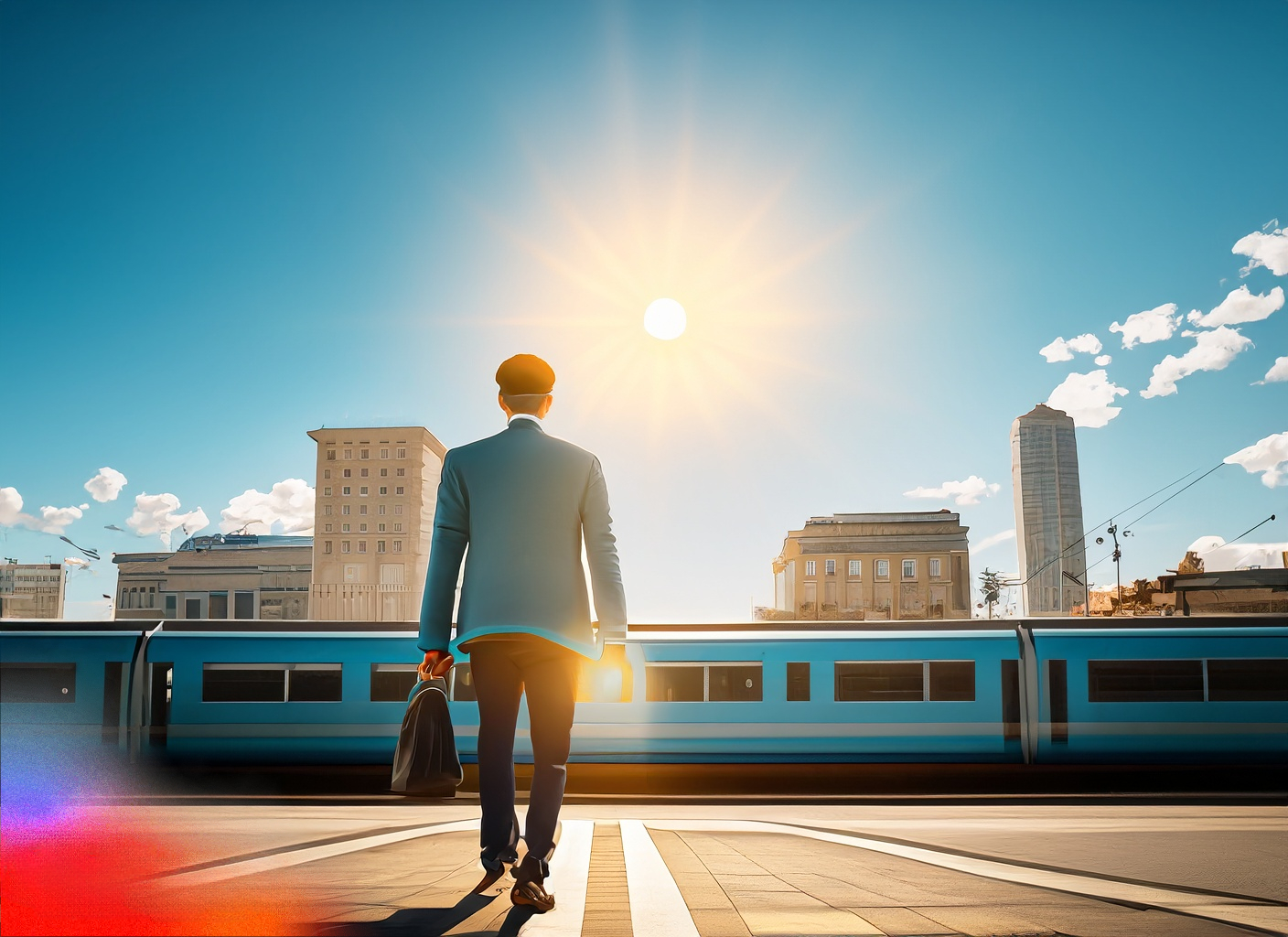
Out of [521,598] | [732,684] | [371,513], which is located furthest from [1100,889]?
[371,513]

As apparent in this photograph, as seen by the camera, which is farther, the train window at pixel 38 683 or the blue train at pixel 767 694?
the train window at pixel 38 683

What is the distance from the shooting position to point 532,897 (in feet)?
10.2

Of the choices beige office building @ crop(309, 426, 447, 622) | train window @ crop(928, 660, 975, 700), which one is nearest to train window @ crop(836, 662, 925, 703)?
train window @ crop(928, 660, 975, 700)

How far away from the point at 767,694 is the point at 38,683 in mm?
11290

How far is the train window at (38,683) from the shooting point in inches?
572

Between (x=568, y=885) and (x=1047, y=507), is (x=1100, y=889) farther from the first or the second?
(x=1047, y=507)

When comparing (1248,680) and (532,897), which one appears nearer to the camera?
(532,897)

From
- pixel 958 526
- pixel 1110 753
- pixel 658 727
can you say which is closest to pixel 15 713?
pixel 658 727

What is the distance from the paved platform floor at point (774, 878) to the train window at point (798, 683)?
7.93m

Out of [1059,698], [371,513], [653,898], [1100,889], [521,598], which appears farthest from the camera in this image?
[371,513]

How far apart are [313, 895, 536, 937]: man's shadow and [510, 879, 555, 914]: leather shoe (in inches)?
0.9

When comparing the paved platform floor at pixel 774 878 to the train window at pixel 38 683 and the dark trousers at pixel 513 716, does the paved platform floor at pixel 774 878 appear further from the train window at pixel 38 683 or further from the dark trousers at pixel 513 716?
the train window at pixel 38 683

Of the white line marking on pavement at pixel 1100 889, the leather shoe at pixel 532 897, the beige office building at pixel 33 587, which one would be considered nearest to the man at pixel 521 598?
the leather shoe at pixel 532 897

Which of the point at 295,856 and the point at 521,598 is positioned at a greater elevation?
the point at 521,598
